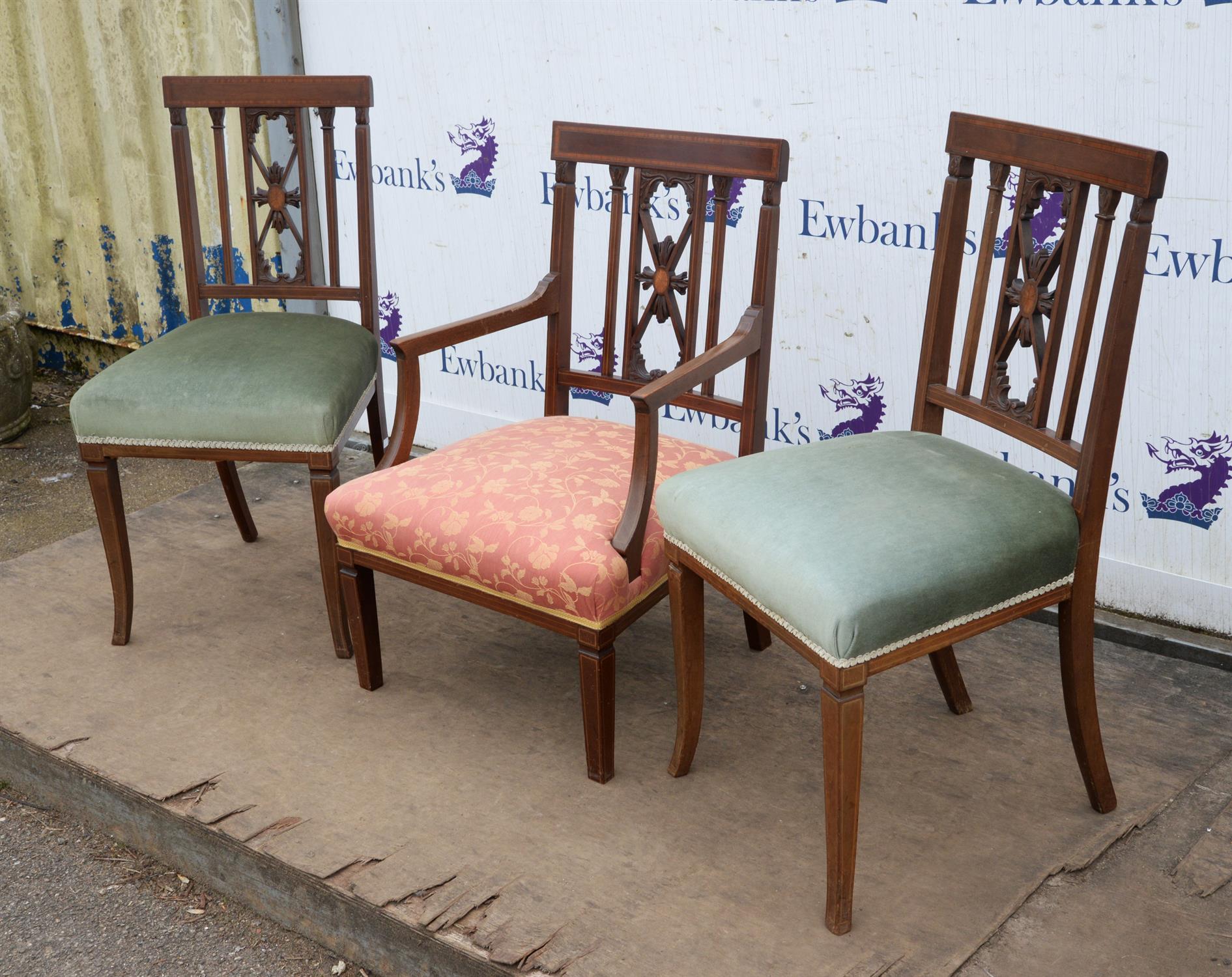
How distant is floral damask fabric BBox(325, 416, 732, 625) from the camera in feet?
6.00

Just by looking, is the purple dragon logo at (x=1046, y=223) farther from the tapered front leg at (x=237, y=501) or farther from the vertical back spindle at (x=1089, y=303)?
the tapered front leg at (x=237, y=501)

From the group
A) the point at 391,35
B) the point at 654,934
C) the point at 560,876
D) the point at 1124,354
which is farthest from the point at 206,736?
the point at 391,35

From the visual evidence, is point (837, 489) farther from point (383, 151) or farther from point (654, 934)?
point (383, 151)

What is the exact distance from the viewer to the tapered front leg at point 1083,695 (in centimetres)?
178

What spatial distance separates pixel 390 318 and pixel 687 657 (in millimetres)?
1867

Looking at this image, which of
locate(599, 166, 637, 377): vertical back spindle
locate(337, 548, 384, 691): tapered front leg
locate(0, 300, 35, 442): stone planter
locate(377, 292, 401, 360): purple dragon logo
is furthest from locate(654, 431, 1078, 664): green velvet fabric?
locate(0, 300, 35, 442): stone planter

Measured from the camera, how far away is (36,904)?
1983 mm

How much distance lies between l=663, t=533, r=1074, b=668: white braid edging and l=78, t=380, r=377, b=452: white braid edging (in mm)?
771

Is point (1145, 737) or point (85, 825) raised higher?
point (1145, 737)

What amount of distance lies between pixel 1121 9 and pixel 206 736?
2.04m

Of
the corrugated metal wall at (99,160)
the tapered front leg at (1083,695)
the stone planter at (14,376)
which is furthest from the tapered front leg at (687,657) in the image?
the stone planter at (14,376)

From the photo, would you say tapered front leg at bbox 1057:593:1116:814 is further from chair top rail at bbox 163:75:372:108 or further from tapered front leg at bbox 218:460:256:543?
tapered front leg at bbox 218:460:256:543

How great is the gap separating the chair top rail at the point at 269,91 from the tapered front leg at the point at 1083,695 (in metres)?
1.67

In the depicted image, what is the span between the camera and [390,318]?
11.4ft
